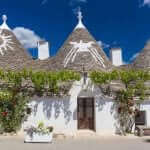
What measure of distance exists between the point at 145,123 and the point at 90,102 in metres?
3.80

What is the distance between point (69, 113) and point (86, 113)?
5.94 ft

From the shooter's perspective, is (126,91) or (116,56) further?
(116,56)

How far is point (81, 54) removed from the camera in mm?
18094

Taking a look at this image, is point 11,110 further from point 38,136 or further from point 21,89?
point 38,136

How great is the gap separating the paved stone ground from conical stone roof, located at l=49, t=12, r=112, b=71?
6.12 metres

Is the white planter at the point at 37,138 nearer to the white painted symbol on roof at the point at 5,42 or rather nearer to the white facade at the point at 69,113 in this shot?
the white facade at the point at 69,113

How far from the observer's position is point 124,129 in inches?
559

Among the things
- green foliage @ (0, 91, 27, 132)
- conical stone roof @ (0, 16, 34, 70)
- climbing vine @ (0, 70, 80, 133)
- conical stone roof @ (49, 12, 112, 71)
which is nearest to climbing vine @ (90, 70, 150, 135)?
climbing vine @ (0, 70, 80, 133)

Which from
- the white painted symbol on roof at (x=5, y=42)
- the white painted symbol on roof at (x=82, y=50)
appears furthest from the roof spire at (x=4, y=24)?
the white painted symbol on roof at (x=82, y=50)

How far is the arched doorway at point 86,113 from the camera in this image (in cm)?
1525

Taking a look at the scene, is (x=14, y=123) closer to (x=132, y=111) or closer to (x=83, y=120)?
(x=83, y=120)

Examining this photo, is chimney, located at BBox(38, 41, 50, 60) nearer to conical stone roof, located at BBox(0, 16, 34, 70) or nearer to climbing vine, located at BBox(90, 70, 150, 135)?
conical stone roof, located at BBox(0, 16, 34, 70)

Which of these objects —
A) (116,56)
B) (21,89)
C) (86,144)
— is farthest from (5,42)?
(86,144)

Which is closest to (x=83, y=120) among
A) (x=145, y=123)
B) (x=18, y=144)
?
(x=145, y=123)
